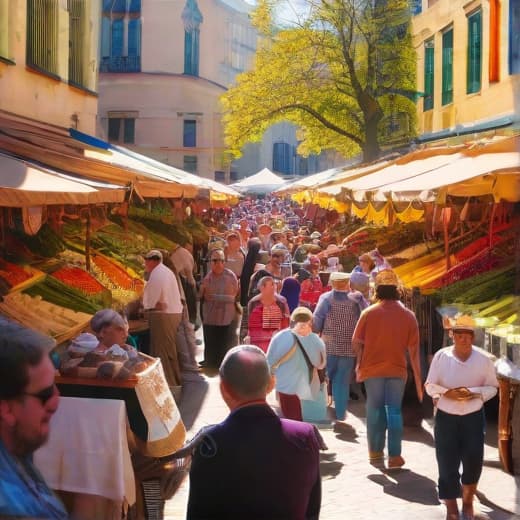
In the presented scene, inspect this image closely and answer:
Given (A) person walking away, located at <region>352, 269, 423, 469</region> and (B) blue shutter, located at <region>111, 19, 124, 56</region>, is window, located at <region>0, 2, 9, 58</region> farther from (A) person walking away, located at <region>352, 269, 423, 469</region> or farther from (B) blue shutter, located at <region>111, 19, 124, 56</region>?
(B) blue shutter, located at <region>111, 19, 124, 56</region>

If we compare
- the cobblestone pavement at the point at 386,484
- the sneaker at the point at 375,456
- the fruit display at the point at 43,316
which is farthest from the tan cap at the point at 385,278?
the fruit display at the point at 43,316

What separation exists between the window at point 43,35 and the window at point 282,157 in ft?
164

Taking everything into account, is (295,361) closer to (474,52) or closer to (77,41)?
(474,52)

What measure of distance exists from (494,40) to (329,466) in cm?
991

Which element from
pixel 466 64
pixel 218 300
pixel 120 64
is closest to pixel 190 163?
pixel 120 64

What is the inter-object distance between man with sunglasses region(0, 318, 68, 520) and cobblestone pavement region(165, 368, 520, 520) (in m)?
4.23

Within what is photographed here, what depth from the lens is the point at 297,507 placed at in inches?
149

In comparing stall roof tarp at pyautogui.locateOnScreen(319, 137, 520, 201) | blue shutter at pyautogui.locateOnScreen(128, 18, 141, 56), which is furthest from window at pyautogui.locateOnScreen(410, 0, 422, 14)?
blue shutter at pyautogui.locateOnScreen(128, 18, 141, 56)

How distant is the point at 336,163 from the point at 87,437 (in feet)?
196

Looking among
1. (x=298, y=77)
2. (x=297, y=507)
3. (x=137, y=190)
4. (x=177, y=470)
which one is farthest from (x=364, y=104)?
(x=297, y=507)

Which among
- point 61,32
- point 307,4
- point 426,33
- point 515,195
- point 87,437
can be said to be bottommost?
point 87,437

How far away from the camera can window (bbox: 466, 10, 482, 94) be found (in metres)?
17.2

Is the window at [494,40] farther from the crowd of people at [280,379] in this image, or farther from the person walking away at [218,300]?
the person walking away at [218,300]

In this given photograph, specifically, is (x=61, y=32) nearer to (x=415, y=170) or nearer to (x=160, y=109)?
(x=415, y=170)
